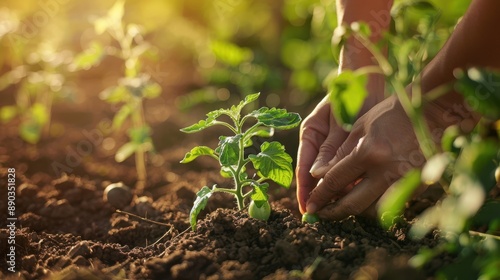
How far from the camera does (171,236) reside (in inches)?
91.8

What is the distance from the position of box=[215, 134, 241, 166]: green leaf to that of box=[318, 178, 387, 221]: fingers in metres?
0.39

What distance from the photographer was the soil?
183cm

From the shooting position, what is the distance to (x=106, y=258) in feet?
7.02

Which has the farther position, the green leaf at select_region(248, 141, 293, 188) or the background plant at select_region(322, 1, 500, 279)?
the green leaf at select_region(248, 141, 293, 188)

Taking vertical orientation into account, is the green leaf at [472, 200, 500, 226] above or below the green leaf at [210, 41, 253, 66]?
below

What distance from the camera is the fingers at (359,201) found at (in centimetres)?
207

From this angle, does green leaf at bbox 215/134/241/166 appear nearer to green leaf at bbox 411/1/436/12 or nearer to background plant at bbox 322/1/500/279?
background plant at bbox 322/1/500/279

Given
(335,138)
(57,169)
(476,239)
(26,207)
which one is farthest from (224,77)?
(476,239)

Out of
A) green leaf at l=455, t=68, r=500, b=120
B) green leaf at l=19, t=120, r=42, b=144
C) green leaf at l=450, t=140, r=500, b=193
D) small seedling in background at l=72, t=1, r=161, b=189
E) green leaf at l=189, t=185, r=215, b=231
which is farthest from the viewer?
green leaf at l=19, t=120, r=42, b=144

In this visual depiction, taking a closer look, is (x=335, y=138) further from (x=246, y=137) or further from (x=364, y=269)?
(x=364, y=269)

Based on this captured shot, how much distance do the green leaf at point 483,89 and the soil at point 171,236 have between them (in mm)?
465

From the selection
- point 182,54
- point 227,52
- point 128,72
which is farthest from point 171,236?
point 182,54

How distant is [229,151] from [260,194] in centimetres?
18

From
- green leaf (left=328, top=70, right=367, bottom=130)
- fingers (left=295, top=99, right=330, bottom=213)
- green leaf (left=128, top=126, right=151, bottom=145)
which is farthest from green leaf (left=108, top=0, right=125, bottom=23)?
green leaf (left=328, top=70, right=367, bottom=130)
